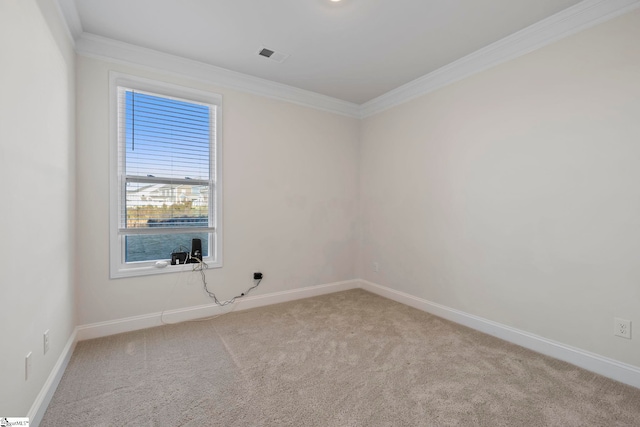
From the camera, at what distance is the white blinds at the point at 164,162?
2.83 m

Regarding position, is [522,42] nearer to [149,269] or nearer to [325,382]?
[325,382]

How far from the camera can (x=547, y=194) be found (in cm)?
238

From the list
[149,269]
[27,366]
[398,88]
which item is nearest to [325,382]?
[27,366]

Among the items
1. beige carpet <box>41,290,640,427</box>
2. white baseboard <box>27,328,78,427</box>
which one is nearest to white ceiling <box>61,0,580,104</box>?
white baseboard <box>27,328,78,427</box>

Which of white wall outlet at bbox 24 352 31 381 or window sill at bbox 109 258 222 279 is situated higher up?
window sill at bbox 109 258 222 279

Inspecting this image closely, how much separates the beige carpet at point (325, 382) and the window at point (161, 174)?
81 cm

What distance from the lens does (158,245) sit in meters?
3.02

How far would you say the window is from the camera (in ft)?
9.12

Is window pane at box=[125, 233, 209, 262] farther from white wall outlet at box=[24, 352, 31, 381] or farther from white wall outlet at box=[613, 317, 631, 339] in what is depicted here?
white wall outlet at box=[613, 317, 631, 339]

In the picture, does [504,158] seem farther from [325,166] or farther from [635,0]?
[325,166]

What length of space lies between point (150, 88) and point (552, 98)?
3630 mm

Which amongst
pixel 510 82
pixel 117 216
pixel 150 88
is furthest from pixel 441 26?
pixel 117 216

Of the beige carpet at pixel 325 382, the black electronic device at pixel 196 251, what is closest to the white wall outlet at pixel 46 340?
the beige carpet at pixel 325 382

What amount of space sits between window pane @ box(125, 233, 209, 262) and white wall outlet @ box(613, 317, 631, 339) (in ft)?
11.8
